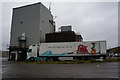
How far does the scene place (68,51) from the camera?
21.8 metres

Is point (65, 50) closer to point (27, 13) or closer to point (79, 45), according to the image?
point (79, 45)

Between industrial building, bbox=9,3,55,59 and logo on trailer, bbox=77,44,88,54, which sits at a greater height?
industrial building, bbox=9,3,55,59

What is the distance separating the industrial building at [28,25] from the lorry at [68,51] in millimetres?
10422

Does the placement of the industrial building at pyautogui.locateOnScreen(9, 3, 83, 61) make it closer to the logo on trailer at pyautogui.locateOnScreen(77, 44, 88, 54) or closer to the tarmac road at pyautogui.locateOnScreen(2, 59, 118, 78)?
the logo on trailer at pyautogui.locateOnScreen(77, 44, 88, 54)

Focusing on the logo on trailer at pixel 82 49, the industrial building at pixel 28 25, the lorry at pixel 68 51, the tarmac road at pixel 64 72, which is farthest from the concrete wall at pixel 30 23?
the tarmac road at pixel 64 72

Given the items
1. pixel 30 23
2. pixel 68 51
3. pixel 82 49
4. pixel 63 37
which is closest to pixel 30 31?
pixel 30 23

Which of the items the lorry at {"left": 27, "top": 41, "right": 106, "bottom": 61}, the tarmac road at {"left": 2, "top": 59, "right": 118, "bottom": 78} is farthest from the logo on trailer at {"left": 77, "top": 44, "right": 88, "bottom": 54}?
the tarmac road at {"left": 2, "top": 59, "right": 118, "bottom": 78}

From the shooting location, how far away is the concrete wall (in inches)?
1315

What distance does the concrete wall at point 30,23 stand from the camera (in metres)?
33.4

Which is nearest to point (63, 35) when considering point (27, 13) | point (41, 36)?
point (41, 36)

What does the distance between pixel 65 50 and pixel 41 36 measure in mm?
14843

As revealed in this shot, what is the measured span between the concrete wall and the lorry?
34.3 feet

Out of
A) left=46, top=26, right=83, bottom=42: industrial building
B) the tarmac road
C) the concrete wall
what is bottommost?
the tarmac road

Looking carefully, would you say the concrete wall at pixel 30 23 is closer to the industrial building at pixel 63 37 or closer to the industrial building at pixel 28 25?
the industrial building at pixel 28 25
